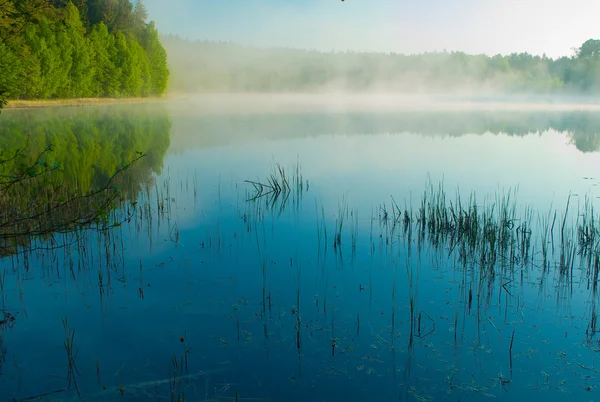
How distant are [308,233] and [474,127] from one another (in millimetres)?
23355

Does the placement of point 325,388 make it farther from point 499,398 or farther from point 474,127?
point 474,127

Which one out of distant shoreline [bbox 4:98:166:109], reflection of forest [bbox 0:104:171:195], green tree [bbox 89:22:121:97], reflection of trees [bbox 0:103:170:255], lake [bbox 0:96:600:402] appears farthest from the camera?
green tree [bbox 89:22:121:97]

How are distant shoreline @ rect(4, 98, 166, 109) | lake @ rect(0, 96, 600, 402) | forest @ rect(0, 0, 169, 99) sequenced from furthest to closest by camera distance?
distant shoreline @ rect(4, 98, 166, 109) < forest @ rect(0, 0, 169, 99) < lake @ rect(0, 96, 600, 402)

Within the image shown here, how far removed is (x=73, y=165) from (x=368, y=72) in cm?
13649

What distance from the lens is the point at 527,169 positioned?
14.8 metres

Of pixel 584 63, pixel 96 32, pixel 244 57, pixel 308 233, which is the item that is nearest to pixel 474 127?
pixel 308 233

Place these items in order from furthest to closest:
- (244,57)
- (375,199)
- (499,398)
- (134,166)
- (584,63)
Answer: (244,57) < (584,63) < (134,166) < (375,199) < (499,398)

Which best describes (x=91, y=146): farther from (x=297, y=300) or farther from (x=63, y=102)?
(x=63, y=102)

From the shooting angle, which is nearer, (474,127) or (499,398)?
(499,398)

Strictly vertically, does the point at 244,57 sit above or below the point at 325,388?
above

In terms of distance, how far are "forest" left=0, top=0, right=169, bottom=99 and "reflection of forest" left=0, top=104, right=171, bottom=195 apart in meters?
3.68

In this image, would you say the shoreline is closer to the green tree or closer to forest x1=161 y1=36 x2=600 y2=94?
the green tree

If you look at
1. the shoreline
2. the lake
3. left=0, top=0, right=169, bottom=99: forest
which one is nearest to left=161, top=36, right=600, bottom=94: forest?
left=0, top=0, right=169, bottom=99: forest

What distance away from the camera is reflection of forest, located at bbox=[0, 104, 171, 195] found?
12359 mm
